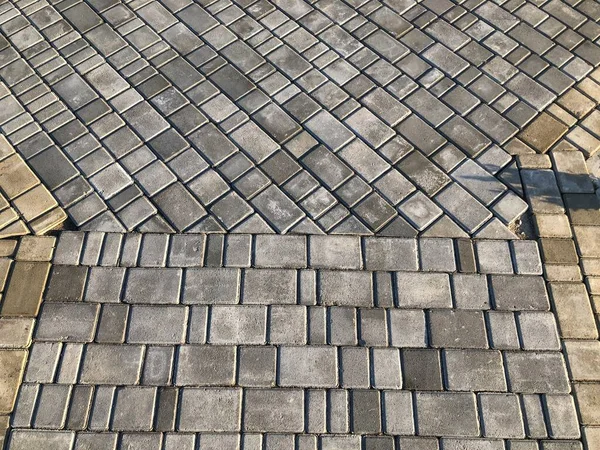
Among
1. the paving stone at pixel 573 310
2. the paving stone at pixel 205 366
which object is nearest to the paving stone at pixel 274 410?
the paving stone at pixel 205 366

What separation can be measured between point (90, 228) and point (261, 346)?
157 centimetres

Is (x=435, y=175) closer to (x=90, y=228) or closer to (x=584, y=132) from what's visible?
(x=584, y=132)

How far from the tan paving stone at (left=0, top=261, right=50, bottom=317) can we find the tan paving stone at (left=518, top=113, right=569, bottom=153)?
386 cm

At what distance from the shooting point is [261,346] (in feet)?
10.6

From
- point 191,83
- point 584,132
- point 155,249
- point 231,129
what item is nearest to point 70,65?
point 191,83

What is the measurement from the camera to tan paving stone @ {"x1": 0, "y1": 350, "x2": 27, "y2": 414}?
303cm

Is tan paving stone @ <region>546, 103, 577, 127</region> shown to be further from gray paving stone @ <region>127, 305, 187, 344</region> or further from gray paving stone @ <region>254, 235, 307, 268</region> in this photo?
gray paving stone @ <region>127, 305, 187, 344</region>

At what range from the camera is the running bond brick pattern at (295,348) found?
9.73 feet

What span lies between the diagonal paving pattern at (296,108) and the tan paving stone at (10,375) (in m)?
1.00

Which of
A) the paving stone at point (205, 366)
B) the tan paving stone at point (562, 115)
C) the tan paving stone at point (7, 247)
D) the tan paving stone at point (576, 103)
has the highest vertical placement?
the tan paving stone at point (576, 103)

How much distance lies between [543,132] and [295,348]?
9.05 feet

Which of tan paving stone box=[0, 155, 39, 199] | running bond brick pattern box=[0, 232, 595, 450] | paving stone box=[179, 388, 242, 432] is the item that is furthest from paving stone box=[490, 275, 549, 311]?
tan paving stone box=[0, 155, 39, 199]

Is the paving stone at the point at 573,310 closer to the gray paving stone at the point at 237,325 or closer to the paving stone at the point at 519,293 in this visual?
the paving stone at the point at 519,293

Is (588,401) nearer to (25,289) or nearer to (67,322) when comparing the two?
(67,322)
